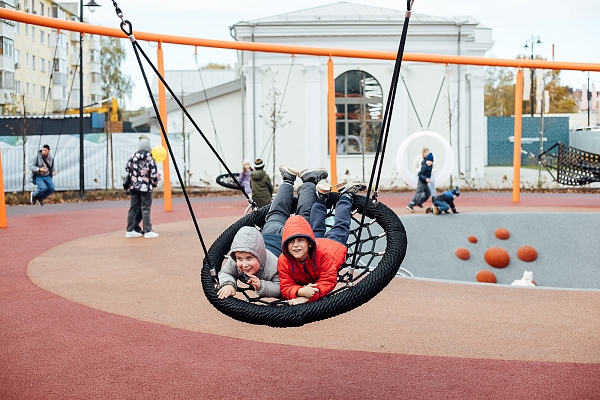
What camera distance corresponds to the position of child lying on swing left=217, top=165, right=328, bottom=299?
479cm

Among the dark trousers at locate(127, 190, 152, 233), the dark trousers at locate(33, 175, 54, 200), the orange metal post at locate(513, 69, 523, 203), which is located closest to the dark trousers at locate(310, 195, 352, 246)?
the dark trousers at locate(127, 190, 152, 233)

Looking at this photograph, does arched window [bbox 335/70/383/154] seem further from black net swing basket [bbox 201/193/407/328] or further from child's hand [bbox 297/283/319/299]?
child's hand [bbox 297/283/319/299]

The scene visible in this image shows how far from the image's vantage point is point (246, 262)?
480 cm

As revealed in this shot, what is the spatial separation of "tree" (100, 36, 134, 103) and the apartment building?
68.2 inches

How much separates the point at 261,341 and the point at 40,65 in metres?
24.3

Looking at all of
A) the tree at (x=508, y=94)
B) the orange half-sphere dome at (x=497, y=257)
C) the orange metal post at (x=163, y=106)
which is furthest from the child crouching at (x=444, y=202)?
the tree at (x=508, y=94)

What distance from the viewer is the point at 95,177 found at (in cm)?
2623

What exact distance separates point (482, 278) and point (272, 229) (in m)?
10.3

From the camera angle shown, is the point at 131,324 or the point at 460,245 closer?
the point at 131,324

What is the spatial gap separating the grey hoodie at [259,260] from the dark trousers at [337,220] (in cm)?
49

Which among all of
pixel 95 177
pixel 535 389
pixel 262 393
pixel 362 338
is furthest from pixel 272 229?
pixel 95 177

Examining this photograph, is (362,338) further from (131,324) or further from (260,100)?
(260,100)

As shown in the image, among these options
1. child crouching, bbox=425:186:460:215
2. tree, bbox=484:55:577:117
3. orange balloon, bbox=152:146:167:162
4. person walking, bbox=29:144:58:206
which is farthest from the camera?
tree, bbox=484:55:577:117

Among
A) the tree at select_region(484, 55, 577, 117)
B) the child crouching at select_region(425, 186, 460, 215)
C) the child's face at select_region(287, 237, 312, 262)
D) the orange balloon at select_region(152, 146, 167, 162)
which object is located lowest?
the child crouching at select_region(425, 186, 460, 215)
